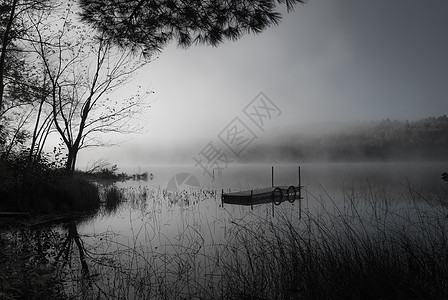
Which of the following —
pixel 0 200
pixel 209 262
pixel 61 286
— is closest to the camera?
pixel 61 286

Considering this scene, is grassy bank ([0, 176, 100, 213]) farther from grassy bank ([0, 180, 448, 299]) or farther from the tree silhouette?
the tree silhouette

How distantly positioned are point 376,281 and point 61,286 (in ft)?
16.0

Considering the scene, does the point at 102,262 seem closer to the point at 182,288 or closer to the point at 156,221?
the point at 182,288

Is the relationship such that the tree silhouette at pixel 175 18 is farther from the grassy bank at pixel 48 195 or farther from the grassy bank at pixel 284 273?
the grassy bank at pixel 48 195

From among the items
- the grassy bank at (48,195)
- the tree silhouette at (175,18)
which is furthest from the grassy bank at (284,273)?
the grassy bank at (48,195)

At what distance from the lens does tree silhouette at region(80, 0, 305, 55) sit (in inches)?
180

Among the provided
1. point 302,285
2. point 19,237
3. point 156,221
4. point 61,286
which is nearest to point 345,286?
point 302,285

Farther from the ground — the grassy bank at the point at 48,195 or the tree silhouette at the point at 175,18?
the tree silhouette at the point at 175,18

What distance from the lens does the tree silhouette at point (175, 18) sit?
4.57 metres

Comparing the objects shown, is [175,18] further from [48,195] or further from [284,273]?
[48,195]

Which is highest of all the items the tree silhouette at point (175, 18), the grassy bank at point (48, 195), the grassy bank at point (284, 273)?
the tree silhouette at point (175, 18)

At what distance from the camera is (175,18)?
495 cm

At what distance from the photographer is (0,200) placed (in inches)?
488

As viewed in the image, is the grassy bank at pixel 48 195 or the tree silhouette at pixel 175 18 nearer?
the tree silhouette at pixel 175 18
